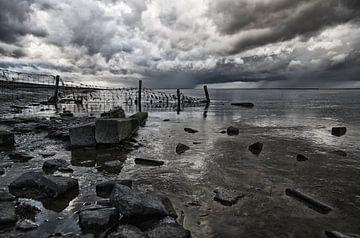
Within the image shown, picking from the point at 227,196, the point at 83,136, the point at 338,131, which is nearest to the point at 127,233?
the point at 227,196

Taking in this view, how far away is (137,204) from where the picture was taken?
538 centimetres

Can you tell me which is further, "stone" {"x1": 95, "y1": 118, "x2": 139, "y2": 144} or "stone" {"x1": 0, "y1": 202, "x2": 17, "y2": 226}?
"stone" {"x1": 95, "y1": 118, "x2": 139, "y2": 144}

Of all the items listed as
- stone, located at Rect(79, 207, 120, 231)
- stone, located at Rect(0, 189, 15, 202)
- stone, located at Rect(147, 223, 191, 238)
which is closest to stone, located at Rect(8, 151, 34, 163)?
stone, located at Rect(0, 189, 15, 202)

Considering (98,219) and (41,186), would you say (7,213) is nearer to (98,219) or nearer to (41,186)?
(41,186)

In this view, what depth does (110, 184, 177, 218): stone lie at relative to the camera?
17.5 ft

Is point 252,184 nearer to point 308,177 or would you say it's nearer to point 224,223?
point 308,177

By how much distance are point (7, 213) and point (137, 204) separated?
254cm

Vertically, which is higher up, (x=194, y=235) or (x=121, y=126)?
(x=121, y=126)

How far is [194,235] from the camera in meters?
5.11

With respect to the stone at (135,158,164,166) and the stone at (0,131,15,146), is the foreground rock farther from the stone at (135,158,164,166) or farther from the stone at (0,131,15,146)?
the stone at (0,131,15,146)

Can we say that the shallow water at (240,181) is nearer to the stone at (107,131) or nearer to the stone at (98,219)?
the stone at (98,219)

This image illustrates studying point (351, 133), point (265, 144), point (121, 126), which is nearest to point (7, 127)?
point (121, 126)

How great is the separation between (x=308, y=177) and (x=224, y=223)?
4486 mm

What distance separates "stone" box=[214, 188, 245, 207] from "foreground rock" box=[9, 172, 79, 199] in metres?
3.66
